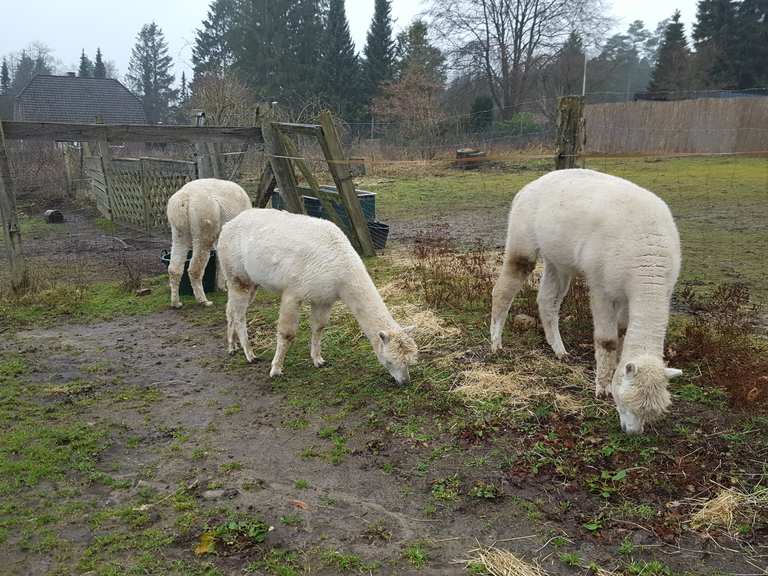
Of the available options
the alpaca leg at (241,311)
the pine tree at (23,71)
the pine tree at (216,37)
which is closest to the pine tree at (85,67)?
the pine tree at (23,71)

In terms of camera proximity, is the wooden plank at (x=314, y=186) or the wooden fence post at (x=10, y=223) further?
the wooden plank at (x=314, y=186)

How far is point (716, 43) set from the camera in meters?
39.9

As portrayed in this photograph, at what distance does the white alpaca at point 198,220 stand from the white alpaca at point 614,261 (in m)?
4.48

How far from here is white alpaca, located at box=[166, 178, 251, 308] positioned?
331 inches

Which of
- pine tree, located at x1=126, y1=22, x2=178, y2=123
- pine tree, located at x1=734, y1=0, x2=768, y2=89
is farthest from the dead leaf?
pine tree, located at x1=126, y1=22, x2=178, y2=123

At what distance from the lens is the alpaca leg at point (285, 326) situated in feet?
19.4

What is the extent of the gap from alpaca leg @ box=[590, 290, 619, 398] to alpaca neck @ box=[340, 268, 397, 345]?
1820mm

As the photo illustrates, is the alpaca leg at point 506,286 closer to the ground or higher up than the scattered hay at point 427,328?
higher up

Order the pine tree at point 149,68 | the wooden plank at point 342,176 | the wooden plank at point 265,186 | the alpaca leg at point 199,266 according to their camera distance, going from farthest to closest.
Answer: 1. the pine tree at point 149,68
2. the wooden plank at point 265,186
3. the wooden plank at point 342,176
4. the alpaca leg at point 199,266

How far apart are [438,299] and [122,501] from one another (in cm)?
480

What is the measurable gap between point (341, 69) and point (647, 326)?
45176 mm

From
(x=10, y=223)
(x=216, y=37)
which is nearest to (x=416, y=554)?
(x=10, y=223)

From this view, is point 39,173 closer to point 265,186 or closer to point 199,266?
point 265,186

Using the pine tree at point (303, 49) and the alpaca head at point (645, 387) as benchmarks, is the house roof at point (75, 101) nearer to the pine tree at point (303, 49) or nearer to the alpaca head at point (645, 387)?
the pine tree at point (303, 49)
